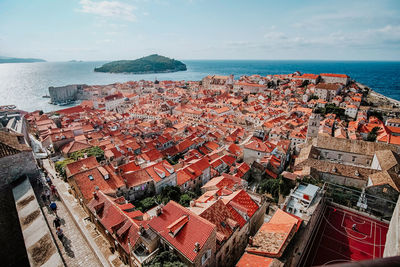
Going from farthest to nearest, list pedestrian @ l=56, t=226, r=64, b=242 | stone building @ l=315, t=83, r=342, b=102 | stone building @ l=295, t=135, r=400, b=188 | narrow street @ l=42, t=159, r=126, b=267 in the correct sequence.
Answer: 1. stone building @ l=315, t=83, r=342, b=102
2. stone building @ l=295, t=135, r=400, b=188
3. pedestrian @ l=56, t=226, r=64, b=242
4. narrow street @ l=42, t=159, r=126, b=267

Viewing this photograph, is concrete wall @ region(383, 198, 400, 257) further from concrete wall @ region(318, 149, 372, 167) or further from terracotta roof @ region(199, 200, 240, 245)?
concrete wall @ region(318, 149, 372, 167)

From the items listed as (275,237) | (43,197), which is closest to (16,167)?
(43,197)

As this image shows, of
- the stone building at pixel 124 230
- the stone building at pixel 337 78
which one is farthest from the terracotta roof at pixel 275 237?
the stone building at pixel 337 78

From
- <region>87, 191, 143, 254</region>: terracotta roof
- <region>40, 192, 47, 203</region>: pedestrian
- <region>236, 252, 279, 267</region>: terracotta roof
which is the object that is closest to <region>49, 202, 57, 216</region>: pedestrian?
<region>40, 192, 47, 203</region>: pedestrian

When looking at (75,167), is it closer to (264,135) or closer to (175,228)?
(175,228)

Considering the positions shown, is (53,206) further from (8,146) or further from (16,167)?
(8,146)
